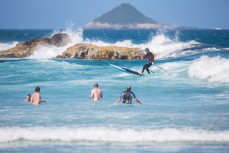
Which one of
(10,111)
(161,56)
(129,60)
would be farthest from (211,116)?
(161,56)

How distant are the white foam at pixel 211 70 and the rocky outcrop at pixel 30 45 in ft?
59.2

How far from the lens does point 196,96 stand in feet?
61.7

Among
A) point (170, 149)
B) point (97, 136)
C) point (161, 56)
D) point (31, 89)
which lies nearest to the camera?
point (170, 149)

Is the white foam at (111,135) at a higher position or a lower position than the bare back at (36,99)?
lower

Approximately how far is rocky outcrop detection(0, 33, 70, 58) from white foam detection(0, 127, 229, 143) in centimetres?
2677

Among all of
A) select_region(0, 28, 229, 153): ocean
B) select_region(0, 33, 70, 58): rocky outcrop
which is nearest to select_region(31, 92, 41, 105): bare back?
select_region(0, 28, 229, 153): ocean

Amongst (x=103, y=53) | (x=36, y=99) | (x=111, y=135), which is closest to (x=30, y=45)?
(x=103, y=53)

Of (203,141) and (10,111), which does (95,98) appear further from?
(203,141)

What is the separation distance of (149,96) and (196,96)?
1851 mm

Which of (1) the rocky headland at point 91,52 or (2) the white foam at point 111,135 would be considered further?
(1) the rocky headland at point 91,52

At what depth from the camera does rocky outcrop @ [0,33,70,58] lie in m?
39.7

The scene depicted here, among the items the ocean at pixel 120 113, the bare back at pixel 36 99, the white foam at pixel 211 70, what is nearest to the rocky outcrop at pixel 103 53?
the ocean at pixel 120 113

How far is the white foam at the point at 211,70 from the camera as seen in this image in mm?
22578

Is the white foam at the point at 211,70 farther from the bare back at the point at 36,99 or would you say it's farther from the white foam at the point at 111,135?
the white foam at the point at 111,135
